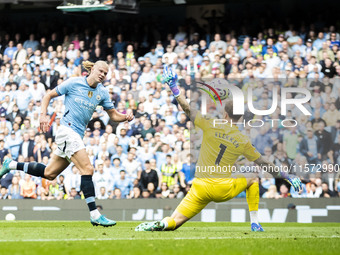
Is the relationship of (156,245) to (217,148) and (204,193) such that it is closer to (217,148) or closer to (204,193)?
(204,193)

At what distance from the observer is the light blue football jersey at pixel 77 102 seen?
1040 cm

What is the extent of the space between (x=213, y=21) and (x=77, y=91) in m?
13.8

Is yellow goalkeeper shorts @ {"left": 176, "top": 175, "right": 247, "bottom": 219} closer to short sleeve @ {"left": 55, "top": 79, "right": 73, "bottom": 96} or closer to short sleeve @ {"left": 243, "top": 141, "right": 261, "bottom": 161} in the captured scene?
short sleeve @ {"left": 243, "top": 141, "right": 261, "bottom": 161}

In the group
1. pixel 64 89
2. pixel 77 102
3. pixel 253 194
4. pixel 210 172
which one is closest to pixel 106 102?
pixel 77 102

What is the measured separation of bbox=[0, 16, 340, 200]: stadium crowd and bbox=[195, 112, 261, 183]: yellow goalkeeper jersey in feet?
24.8

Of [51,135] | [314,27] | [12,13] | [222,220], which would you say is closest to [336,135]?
[222,220]

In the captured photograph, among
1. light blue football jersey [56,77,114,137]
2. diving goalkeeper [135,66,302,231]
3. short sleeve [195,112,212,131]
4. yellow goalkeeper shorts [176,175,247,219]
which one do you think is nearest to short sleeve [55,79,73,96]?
light blue football jersey [56,77,114,137]

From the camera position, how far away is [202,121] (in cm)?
922

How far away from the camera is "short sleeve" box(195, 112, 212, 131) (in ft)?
30.1

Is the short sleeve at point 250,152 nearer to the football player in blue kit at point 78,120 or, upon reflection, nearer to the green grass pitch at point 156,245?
the green grass pitch at point 156,245

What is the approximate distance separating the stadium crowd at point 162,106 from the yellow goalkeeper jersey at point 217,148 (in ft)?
24.8

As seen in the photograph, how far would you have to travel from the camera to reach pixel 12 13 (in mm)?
27281

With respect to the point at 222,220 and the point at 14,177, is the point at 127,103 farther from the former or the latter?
the point at 222,220

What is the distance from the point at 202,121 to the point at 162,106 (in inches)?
426
